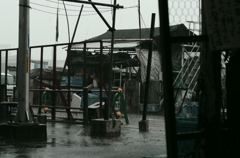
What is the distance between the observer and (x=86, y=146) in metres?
10.6

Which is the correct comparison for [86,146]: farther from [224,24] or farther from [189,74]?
[224,24]

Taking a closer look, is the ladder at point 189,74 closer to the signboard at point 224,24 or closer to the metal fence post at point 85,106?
the signboard at point 224,24

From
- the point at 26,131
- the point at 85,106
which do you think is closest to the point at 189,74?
the point at 26,131

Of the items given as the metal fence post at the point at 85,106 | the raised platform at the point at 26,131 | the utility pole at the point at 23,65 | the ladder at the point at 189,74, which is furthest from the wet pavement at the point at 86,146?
the metal fence post at the point at 85,106

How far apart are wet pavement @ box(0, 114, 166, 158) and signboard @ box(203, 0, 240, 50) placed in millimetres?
4478

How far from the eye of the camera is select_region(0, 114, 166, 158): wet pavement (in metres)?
9.26

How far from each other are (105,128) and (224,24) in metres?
8.43

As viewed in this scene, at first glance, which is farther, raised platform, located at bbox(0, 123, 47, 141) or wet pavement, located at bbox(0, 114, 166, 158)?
raised platform, located at bbox(0, 123, 47, 141)

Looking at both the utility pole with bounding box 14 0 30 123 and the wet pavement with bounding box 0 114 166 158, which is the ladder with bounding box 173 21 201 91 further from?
the utility pole with bounding box 14 0 30 123

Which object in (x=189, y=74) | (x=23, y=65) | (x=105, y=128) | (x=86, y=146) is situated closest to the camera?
(x=86, y=146)

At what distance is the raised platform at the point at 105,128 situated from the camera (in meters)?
12.7

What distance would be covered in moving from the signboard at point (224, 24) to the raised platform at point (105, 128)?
328 inches

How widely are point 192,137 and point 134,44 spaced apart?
2558 cm

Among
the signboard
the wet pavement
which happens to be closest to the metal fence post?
the wet pavement
